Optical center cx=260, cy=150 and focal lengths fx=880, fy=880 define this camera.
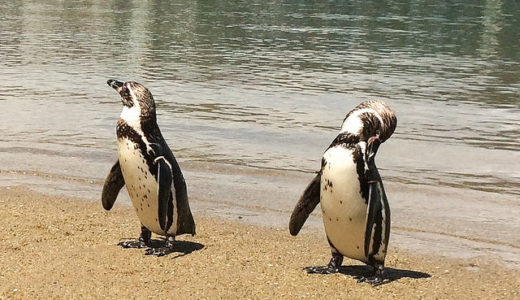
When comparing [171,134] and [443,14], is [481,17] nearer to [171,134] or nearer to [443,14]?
[443,14]

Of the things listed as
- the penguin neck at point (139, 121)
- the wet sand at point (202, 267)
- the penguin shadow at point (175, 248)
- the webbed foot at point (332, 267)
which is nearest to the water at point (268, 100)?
the wet sand at point (202, 267)

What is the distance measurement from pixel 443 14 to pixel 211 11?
11055mm

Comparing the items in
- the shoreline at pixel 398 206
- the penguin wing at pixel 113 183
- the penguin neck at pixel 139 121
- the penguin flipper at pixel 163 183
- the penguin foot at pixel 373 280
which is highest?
the penguin neck at pixel 139 121

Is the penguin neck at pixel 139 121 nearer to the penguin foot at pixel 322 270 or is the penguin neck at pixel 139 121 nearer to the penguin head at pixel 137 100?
the penguin head at pixel 137 100

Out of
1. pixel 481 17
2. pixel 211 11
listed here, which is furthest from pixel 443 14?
pixel 211 11

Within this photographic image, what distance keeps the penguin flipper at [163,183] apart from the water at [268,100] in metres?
2.11

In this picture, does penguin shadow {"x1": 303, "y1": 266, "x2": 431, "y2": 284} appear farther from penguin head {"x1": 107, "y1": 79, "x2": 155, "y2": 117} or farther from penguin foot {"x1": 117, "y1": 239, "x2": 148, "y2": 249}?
penguin head {"x1": 107, "y1": 79, "x2": 155, "y2": 117}

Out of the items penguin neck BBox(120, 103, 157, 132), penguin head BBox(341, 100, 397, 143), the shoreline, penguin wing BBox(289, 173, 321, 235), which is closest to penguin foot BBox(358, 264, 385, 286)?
penguin wing BBox(289, 173, 321, 235)

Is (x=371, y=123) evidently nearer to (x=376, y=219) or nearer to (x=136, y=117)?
(x=376, y=219)

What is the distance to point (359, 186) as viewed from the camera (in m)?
5.94

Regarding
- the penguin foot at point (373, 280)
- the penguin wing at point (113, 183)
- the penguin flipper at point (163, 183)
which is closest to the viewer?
the penguin foot at point (373, 280)

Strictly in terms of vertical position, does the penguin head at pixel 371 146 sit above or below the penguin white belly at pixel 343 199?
above

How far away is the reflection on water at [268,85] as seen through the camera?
1151 centimetres

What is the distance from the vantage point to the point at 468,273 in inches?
263
